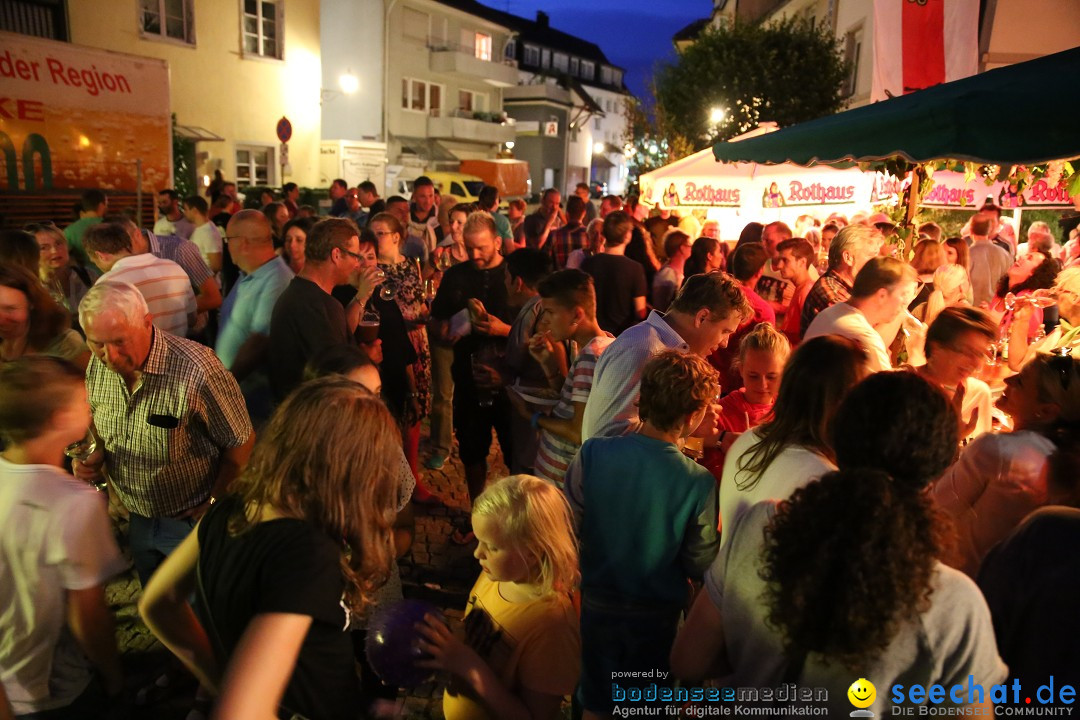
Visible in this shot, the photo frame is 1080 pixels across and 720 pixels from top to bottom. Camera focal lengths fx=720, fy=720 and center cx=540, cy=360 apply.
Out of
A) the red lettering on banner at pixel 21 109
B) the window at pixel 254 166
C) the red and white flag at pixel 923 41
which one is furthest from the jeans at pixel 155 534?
the window at pixel 254 166

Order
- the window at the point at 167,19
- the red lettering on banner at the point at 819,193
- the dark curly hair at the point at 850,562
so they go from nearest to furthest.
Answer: the dark curly hair at the point at 850,562, the red lettering on banner at the point at 819,193, the window at the point at 167,19

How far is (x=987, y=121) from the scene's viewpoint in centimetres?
329

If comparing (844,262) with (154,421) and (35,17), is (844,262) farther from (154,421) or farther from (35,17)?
(35,17)

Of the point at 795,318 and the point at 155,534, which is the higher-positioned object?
the point at 795,318

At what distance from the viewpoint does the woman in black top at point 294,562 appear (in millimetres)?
1570

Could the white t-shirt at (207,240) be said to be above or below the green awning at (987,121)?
below

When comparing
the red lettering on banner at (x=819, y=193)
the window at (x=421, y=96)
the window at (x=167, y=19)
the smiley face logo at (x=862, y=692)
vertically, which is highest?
the window at (x=421, y=96)

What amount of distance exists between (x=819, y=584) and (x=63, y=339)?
3886mm

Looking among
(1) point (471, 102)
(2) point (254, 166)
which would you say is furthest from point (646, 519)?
(1) point (471, 102)

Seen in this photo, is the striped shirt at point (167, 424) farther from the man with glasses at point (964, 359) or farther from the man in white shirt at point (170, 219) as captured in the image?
the man in white shirt at point (170, 219)

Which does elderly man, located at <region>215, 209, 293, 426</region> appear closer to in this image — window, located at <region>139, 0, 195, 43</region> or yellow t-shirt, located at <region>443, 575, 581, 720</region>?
yellow t-shirt, located at <region>443, 575, 581, 720</region>

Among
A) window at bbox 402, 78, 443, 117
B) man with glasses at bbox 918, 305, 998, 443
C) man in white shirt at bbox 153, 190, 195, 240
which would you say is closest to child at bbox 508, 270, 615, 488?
man with glasses at bbox 918, 305, 998, 443

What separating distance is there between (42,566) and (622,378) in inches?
82.5

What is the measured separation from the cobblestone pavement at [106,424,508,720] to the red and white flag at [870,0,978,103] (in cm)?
547
